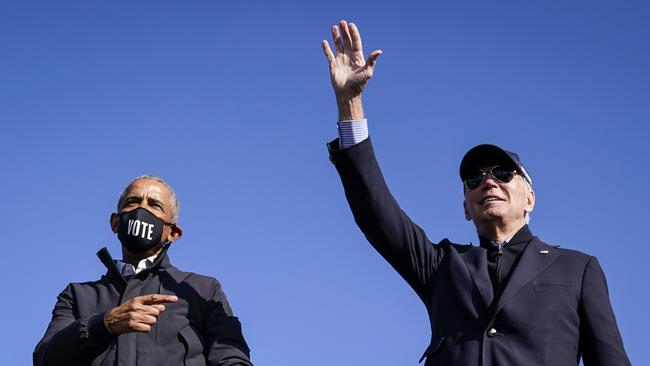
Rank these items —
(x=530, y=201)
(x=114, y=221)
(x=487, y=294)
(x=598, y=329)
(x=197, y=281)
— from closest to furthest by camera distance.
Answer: (x=598, y=329) → (x=487, y=294) → (x=530, y=201) → (x=197, y=281) → (x=114, y=221)

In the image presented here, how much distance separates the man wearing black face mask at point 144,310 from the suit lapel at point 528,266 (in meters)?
2.12

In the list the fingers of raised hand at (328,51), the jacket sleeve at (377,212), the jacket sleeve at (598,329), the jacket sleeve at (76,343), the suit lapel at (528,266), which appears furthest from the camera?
the fingers of raised hand at (328,51)

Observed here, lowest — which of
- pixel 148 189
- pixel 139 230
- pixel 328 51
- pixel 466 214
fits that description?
pixel 466 214

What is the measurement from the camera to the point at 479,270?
20.0 feet

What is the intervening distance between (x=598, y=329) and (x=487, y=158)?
5.29 ft

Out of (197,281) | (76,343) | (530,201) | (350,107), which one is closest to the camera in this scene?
(350,107)

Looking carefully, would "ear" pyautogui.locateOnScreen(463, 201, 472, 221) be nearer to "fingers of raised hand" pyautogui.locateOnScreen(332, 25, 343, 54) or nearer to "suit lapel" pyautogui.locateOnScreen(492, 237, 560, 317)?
"suit lapel" pyautogui.locateOnScreen(492, 237, 560, 317)

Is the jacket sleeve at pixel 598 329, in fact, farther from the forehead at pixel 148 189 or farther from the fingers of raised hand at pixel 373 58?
the forehead at pixel 148 189

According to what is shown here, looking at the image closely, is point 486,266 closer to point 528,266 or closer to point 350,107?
point 528,266

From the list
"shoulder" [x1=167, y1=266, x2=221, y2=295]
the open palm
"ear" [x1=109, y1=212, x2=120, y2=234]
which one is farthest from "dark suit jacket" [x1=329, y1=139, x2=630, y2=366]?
"ear" [x1=109, y1=212, x2=120, y2=234]

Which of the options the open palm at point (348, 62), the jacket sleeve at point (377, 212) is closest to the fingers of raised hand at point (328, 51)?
the open palm at point (348, 62)

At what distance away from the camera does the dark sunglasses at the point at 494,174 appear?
6.53 metres

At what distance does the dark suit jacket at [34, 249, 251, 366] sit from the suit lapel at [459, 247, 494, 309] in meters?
1.90

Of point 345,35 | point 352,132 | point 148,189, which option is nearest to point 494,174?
point 352,132
